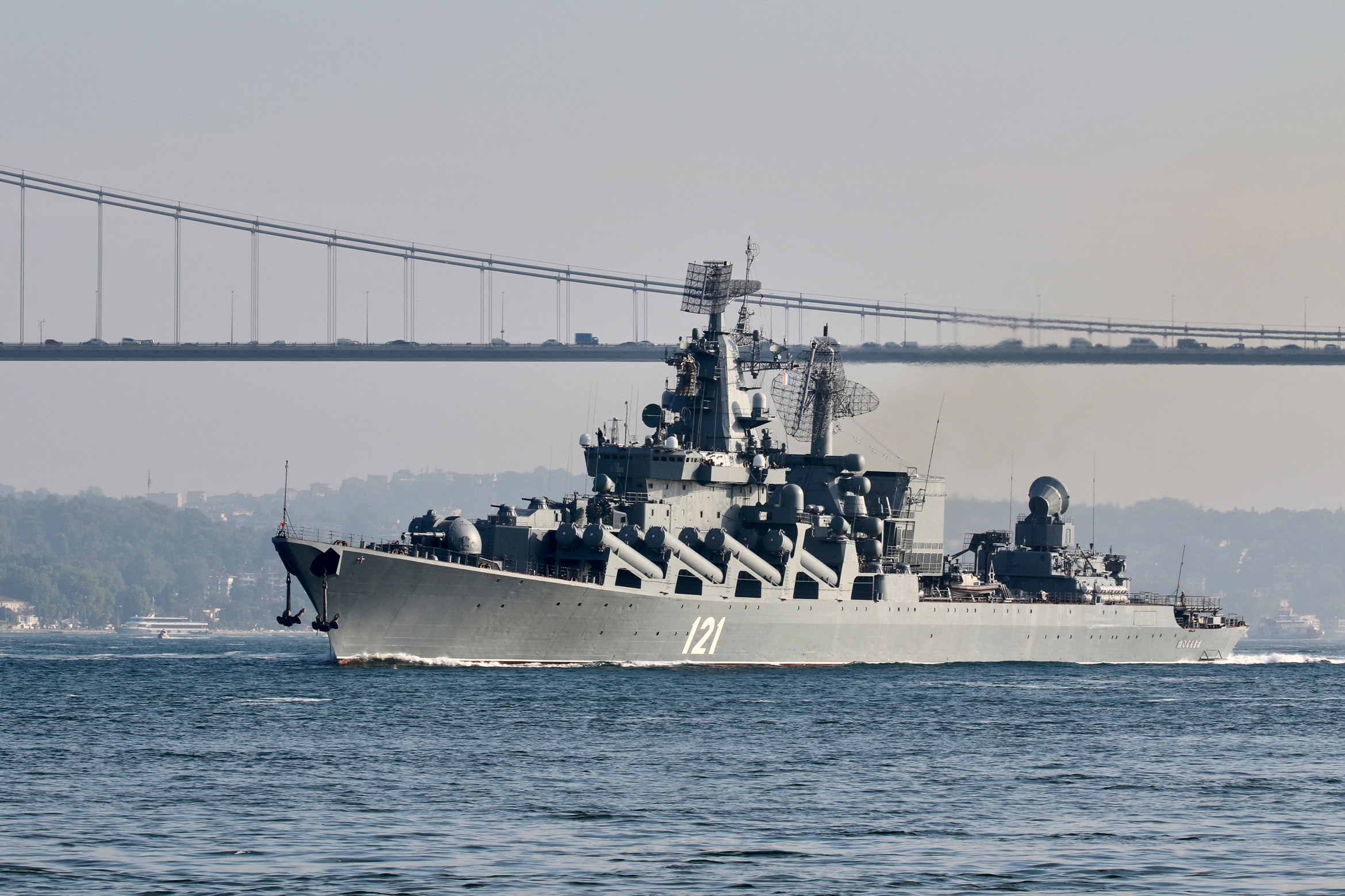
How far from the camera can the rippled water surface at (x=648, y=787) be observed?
17.9 m

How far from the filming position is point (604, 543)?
38594 millimetres

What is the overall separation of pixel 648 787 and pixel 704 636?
1755 cm

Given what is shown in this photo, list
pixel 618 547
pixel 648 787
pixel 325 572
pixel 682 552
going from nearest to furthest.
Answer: pixel 648 787
pixel 325 572
pixel 618 547
pixel 682 552

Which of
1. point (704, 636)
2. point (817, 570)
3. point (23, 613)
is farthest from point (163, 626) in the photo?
point (704, 636)

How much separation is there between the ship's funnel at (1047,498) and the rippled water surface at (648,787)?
17.4 meters

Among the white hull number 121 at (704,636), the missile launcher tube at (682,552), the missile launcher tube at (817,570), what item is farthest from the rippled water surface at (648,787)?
the missile launcher tube at (817,570)

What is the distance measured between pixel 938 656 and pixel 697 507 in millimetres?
8892

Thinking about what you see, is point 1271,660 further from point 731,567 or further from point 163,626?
point 163,626

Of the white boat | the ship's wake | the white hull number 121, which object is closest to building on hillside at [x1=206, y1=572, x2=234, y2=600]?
the white boat

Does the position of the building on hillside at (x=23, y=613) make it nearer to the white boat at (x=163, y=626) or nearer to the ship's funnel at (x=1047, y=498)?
the white boat at (x=163, y=626)

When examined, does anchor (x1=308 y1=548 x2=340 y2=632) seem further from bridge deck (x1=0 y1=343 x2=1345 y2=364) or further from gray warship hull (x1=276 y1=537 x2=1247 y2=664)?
bridge deck (x1=0 y1=343 x2=1345 y2=364)

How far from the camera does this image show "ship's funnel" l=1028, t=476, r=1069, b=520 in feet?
184

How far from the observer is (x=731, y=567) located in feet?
135

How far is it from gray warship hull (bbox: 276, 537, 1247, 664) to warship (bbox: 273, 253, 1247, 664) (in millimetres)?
49
